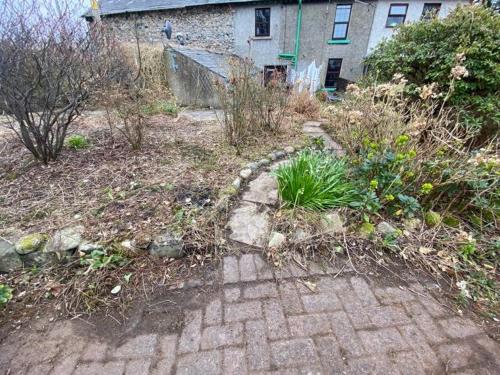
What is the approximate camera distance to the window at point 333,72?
38.2 ft

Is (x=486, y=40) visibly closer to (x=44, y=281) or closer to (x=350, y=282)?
(x=350, y=282)

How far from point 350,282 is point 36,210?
2.58m

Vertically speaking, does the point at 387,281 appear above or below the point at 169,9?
below

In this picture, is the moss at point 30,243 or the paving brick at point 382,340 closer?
the paving brick at point 382,340

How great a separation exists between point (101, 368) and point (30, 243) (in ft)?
3.48

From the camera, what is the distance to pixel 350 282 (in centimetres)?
165

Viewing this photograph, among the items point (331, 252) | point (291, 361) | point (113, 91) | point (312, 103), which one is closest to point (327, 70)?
point (312, 103)

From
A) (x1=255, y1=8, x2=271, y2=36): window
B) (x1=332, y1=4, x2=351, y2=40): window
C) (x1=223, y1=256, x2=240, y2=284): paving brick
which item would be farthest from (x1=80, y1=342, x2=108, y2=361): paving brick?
(x1=332, y1=4, x2=351, y2=40): window

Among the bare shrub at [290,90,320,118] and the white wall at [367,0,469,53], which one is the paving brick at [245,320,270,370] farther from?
the white wall at [367,0,469,53]

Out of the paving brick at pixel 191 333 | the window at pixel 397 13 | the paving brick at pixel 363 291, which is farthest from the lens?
the window at pixel 397 13

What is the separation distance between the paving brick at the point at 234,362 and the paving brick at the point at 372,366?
535mm

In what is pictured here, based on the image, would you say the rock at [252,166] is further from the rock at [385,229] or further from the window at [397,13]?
the window at [397,13]

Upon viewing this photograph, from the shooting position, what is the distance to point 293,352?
1.25 m

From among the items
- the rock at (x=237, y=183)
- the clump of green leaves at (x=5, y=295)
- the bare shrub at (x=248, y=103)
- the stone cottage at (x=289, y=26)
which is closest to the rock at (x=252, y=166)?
the rock at (x=237, y=183)
